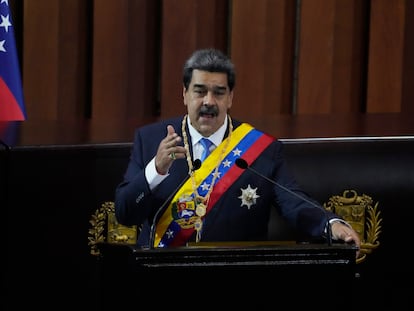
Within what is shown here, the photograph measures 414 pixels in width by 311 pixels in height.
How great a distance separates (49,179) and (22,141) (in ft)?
0.36

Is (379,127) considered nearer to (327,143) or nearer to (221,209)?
(327,143)

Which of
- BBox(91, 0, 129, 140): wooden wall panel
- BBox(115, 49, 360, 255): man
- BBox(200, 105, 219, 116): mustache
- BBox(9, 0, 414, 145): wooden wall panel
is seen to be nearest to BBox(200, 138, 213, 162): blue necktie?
BBox(115, 49, 360, 255): man

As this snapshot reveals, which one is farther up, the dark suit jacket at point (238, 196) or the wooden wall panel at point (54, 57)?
the wooden wall panel at point (54, 57)

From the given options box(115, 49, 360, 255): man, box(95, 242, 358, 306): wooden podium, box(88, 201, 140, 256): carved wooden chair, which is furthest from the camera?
box(88, 201, 140, 256): carved wooden chair

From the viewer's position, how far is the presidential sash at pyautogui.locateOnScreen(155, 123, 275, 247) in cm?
222

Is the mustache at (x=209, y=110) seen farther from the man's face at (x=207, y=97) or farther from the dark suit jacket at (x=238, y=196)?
the dark suit jacket at (x=238, y=196)

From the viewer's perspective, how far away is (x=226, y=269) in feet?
5.93

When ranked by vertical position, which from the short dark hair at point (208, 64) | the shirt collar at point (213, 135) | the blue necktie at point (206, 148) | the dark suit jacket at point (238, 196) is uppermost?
the short dark hair at point (208, 64)

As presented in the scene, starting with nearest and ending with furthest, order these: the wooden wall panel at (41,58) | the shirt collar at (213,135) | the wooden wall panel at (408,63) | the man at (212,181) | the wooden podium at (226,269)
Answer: the wooden podium at (226,269) < the man at (212,181) < the shirt collar at (213,135) < the wooden wall panel at (408,63) < the wooden wall panel at (41,58)

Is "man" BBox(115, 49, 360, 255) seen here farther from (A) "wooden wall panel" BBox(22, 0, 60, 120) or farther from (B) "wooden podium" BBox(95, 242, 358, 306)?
(A) "wooden wall panel" BBox(22, 0, 60, 120)

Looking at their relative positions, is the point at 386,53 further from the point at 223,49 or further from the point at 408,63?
the point at 223,49

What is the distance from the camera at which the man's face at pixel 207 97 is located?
7.22ft

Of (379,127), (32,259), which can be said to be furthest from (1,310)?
(379,127)

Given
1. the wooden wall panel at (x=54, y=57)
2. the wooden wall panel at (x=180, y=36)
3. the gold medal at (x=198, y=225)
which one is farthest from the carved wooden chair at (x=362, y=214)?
the wooden wall panel at (x=54, y=57)
